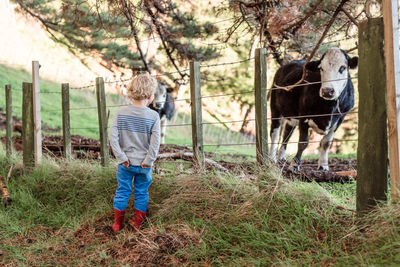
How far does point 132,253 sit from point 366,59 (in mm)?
2484

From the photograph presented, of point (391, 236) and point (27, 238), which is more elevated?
point (391, 236)

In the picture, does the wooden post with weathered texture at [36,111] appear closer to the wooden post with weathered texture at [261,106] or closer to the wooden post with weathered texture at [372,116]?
the wooden post with weathered texture at [261,106]

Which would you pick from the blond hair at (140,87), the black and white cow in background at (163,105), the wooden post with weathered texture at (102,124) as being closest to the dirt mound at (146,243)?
the blond hair at (140,87)

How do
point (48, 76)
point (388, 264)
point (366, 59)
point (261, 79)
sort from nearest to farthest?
point (388, 264)
point (366, 59)
point (261, 79)
point (48, 76)

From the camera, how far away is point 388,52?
265 centimetres

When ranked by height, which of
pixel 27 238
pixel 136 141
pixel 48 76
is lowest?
pixel 27 238

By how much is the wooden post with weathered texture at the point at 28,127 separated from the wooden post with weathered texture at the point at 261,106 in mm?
3748

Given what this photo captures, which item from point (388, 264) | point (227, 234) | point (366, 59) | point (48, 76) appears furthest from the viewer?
point (48, 76)

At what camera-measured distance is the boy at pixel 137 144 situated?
354 centimetres

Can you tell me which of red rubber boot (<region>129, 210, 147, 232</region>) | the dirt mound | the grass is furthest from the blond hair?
the dirt mound

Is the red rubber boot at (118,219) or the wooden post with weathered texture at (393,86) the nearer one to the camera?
the wooden post with weathered texture at (393,86)

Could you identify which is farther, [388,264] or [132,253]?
[132,253]

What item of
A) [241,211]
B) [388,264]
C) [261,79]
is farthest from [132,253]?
[261,79]

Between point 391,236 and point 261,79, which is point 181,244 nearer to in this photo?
point 391,236
